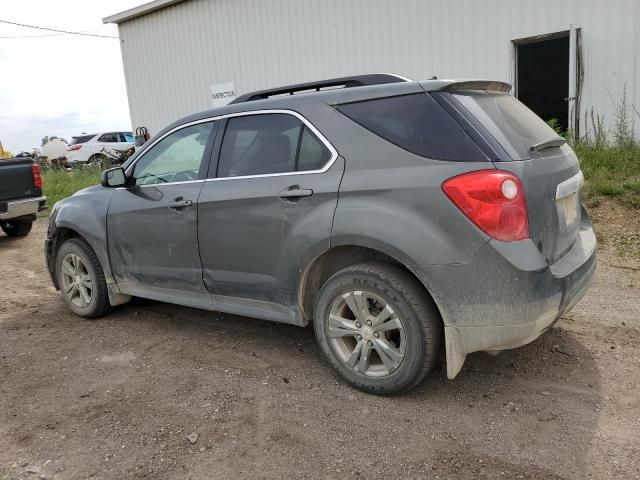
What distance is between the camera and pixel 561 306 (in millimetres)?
2799

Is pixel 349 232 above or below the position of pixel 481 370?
above

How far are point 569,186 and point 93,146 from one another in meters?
22.8

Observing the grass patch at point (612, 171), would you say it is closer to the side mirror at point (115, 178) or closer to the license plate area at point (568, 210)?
the license plate area at point (568, 210)

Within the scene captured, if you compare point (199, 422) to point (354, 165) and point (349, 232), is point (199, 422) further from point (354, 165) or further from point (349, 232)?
point (354, 165)

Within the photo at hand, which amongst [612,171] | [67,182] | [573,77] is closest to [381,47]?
[573,77]

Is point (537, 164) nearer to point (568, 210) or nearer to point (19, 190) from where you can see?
point (568, 210)

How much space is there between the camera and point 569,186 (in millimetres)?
3029

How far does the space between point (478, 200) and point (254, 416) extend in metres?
1.66

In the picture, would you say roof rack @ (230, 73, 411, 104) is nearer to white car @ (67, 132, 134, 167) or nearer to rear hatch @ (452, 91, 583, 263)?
rear hatch @ (452, 91, 583, 263)

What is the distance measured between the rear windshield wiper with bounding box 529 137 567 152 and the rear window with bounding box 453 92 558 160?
0.02 meters

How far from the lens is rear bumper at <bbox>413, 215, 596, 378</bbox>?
2617 mm

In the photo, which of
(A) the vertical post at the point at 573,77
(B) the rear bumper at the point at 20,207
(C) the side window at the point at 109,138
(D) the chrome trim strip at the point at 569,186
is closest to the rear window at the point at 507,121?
(D) the chrome trim strip at the point at 569,186

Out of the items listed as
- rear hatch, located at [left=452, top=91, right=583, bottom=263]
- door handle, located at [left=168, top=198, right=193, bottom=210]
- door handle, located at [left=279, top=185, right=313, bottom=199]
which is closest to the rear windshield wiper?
rear hatch, located at [left=452, top=91, right=583, bottom=263]

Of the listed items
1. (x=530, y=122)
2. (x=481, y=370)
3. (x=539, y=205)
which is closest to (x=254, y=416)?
(x=481, y=370)
